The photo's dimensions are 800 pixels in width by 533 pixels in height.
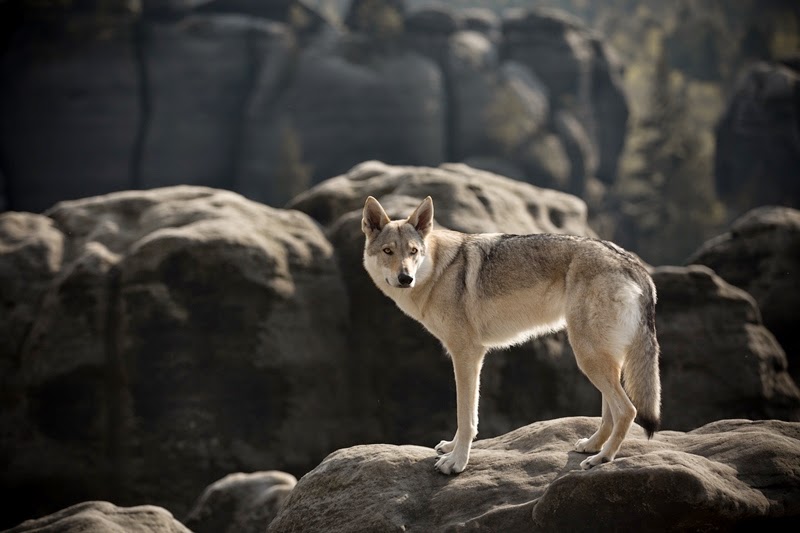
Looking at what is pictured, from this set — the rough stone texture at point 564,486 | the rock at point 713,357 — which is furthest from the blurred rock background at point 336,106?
the rough stone texture at point 564,486

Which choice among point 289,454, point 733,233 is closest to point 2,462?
point 289,454

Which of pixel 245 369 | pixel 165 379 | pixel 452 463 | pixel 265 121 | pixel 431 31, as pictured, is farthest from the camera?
pixel 431 31

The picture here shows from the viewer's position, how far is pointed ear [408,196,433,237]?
9.19m

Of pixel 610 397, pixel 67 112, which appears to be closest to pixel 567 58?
pixel 67 112

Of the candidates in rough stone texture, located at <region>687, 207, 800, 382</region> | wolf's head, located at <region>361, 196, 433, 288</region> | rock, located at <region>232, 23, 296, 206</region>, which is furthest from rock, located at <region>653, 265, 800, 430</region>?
rock, located at <region>232, 23, 296, 206</region>

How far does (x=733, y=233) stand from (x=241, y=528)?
1209 centimetres

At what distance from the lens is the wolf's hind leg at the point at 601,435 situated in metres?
8.34

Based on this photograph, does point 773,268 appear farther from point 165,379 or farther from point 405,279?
point 405,279

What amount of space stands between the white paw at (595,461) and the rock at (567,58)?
180 ft

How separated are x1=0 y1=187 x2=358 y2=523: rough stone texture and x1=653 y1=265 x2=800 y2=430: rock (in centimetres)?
603

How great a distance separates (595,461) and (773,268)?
1212cm

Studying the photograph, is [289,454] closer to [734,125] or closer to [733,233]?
[733,233]

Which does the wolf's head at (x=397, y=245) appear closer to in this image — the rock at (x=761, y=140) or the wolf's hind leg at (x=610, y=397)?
the wolf's hind leg at (x=610, y=397)

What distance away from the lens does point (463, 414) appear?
8.56 meters
